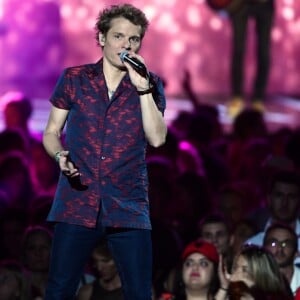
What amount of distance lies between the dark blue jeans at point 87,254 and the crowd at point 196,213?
150 centimetres

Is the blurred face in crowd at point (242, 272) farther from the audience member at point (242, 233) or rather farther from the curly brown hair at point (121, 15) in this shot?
the curly brown hair at point (121, 15)

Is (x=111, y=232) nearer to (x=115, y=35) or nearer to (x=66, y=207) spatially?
(x=66, y=207)

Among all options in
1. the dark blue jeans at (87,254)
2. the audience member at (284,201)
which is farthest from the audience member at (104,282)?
the dark blue jeans at (87,254)

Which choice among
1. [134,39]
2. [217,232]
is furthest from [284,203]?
[134,39]

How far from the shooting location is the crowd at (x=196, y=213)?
7.04 m

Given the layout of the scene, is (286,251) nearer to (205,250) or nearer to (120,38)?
(205,250)

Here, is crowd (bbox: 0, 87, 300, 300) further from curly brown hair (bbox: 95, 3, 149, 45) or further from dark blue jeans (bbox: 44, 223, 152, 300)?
curly brown hair (bbox: 95, 3, 149, 45)

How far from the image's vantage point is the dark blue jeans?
505cm

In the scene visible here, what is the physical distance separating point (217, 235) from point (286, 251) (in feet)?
1.94

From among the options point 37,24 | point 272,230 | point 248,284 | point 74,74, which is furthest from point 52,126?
point 37,24

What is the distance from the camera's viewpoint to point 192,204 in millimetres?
8742

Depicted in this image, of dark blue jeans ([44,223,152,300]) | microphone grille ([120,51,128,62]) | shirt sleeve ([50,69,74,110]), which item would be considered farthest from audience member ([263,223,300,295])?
microphone grille ([120,51,128,62])

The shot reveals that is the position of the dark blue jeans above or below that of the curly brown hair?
below

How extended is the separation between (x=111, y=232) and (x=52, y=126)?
0.51m
